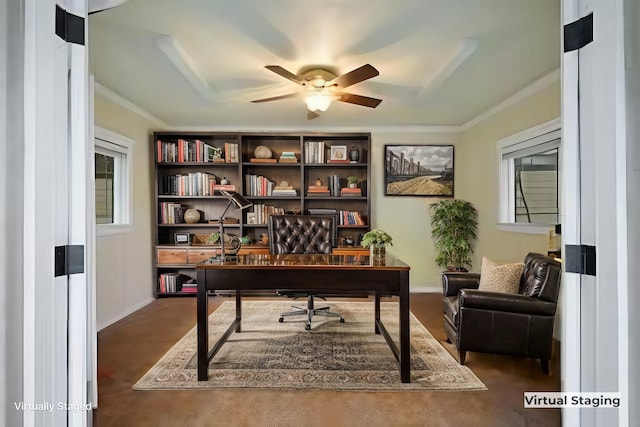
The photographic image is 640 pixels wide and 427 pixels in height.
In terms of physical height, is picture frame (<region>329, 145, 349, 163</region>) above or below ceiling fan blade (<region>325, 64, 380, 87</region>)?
below

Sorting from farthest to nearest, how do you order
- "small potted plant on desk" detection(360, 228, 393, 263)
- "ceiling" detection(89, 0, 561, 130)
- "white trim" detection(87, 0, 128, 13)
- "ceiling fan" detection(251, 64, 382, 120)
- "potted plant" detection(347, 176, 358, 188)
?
"potted plant" detection(347, 176, 358, 188), "ceiling fan" detection(251, 64, 382, 120), "small potted plant on desk" detection(360, 228, 393, 263), "ceiling" detection(89, 0, 561, 130), "white trim" detection(87, 0, 128, 13)

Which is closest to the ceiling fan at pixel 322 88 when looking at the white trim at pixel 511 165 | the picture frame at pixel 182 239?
the white trim at pixel 511 165

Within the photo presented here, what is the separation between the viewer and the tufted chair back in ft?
12.0

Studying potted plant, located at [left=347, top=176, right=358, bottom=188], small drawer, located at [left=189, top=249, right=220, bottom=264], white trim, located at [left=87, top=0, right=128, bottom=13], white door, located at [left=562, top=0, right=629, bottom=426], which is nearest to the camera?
white door, located at [left=562, top=0, right=629, bottom=426]

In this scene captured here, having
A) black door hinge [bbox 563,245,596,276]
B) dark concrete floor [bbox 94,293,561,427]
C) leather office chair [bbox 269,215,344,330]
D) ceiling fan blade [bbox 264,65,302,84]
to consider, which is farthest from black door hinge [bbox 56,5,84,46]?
leather office chair [bbox 269,215,344,330]

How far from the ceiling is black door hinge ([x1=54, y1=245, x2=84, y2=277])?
1690 mm

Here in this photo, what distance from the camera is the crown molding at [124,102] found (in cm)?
340

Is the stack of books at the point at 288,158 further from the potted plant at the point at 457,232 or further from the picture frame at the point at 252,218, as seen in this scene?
the potted plant at the point at 457,232

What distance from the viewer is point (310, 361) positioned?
8.66ft

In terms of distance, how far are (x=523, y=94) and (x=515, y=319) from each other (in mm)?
2272

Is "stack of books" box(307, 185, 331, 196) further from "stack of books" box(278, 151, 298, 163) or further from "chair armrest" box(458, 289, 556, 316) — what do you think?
"chair armrest" box(458, 289, 556, 316)

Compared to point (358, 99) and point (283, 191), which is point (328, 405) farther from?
point (283, 191)

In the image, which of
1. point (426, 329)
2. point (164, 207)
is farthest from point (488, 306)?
point (164, 207)

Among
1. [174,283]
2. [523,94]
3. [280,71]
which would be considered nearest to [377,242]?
[280,71]
